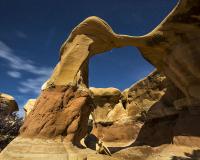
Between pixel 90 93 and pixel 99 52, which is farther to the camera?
pixel 99 52

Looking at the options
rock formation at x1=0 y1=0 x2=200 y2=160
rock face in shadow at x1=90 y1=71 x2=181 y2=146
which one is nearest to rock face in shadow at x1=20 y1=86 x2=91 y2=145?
rock formation at x1=0 y1=0 x2=200 y2=160

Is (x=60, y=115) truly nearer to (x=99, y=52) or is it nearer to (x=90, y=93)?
(x=90, y=93)

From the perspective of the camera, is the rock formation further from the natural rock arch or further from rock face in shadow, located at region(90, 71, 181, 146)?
rock face in shadow, located at region(90, 71, 181, 146)

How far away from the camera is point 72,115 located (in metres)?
12.4

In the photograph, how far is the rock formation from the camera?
11.5 meters

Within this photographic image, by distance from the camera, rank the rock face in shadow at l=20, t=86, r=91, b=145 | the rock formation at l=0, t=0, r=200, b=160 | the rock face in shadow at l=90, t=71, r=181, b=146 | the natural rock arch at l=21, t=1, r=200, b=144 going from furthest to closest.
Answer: the rock face in shadow at l=90, t=71, r=181, b=146
the natural rock arch at l=21, t=1, r=200, b=144
the rock face in shadow at l=20, t=86, r=91, b=145
the rock formation at l=0, t=0, r=200, b=160

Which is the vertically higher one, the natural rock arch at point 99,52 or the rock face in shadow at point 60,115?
the natural rock arch at point 99,52

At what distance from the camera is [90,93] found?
13.5 m

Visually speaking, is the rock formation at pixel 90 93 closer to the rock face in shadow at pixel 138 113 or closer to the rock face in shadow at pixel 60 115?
the rock face in shadow at pixel 60 115

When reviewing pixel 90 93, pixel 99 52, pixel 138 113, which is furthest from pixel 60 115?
pixel 138 113

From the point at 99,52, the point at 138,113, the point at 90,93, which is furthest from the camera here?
the point at 138,113

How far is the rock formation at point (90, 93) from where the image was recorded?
1151 centimetres

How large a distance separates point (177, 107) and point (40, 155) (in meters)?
9.56

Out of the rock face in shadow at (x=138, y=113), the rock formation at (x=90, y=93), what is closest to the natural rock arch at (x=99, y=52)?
the rock formation at (x=90, y=93)
